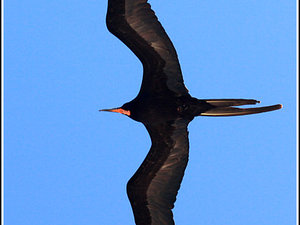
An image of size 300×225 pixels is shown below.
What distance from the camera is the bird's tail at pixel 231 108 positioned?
11.3 m

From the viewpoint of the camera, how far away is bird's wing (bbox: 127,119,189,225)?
12.5m

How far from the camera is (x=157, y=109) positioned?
40.4 feet

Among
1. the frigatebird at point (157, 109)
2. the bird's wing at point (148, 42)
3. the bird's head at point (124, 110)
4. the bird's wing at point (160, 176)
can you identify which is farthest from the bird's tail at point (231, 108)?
the bird's head at point (124, 110)

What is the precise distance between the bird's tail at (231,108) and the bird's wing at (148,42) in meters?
0.71

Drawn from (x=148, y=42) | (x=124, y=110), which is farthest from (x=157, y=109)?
(x=148, y=42)

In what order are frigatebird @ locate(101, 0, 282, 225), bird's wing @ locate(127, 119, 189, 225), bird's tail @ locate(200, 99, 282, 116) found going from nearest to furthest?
bird's tail @ locate(200, 99, 282, 116) → frigatebird @ locate(101, 0, 282, 225) → bird's wing @ locate(127, 119, 189, 225)

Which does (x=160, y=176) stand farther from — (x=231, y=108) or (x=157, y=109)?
(x=231, y=108)

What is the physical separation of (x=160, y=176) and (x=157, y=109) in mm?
1469

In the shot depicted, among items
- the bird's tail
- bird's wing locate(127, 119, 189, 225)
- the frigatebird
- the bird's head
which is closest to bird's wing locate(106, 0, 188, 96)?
the frigatebird

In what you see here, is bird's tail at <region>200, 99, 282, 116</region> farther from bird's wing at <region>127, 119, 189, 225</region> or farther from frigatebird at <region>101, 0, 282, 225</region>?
bird's wing at <region>127, 119, 189, 225</region>

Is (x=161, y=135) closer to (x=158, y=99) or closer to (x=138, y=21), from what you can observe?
(x=158, y=99)

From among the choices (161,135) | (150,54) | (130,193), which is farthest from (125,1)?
(130,193)

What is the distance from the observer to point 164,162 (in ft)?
41.7

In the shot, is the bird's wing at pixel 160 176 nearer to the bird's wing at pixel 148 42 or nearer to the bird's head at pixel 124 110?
the bird's head at pixel 124 110
